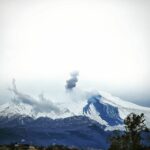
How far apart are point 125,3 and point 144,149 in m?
7.44

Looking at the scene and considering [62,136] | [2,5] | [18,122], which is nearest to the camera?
[2,5]

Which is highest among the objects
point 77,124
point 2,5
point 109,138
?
point 2,5

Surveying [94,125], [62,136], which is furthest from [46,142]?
[94,125]

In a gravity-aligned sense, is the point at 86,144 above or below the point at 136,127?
below

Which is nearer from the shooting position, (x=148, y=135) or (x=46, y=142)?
(x=148, y=135)

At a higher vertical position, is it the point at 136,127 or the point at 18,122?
the point at 136,127

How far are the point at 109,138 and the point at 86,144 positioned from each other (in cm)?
13707

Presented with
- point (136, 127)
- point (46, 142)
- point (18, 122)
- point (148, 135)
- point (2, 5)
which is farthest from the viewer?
point (18, 122)

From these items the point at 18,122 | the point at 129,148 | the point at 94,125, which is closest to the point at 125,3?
the point at 129,148

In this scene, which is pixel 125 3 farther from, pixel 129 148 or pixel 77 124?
pixel 77 124

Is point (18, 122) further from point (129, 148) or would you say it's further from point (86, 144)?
point (129, 148)

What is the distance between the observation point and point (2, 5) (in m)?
16.2

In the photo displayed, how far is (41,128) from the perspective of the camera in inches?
6767

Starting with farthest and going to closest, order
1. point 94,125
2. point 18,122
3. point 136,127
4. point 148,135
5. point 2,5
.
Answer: point 18,122
point 94,125
point 148,135
point 136,127
point 2,5
